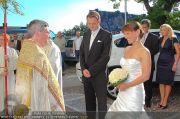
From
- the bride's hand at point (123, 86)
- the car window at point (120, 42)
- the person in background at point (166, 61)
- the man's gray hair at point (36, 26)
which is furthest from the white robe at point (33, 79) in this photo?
the car window at point (120, 42)

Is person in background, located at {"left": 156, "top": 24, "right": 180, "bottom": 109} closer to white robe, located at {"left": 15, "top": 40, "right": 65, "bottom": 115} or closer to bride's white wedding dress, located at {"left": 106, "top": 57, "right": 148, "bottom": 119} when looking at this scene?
bride's white wedding dress, located at {"left": 106, "top": 57, "right": 148, "bottom": 119}

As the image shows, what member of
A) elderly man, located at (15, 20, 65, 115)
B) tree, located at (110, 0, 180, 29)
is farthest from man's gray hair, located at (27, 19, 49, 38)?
tree, located at (110, 0, 180, 29)

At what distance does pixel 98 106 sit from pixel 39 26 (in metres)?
2.61

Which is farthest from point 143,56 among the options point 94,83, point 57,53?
point 94,83

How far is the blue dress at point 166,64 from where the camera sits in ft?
28.9

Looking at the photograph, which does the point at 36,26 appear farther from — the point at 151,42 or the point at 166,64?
the point at 166,64

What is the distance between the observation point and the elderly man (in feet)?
14.6

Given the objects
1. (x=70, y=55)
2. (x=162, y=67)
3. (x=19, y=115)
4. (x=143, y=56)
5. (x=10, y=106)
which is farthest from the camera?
(x=70, y=55)

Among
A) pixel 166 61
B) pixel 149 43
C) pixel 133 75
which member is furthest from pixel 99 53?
pixel 166 61

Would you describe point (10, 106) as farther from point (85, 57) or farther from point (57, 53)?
point (85, 57)

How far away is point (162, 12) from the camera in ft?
74.9

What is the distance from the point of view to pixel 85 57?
6.96m

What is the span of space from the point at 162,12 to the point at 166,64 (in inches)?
567

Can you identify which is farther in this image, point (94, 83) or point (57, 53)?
point (94, 83)
